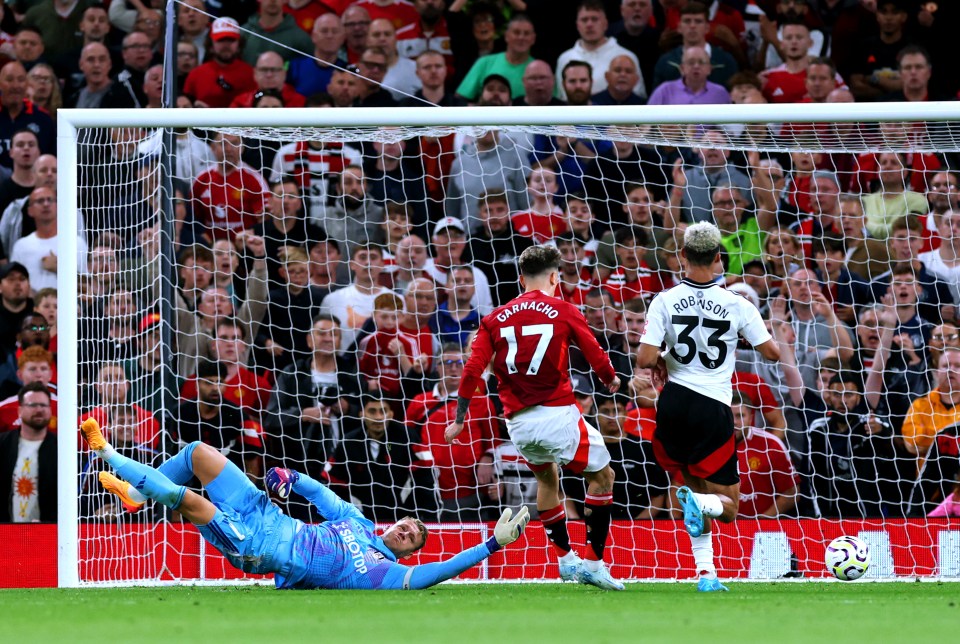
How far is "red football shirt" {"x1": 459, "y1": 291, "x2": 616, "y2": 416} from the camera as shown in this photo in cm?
796

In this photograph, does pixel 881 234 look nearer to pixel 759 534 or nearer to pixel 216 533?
pixel 759 534

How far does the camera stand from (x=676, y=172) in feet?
37.8

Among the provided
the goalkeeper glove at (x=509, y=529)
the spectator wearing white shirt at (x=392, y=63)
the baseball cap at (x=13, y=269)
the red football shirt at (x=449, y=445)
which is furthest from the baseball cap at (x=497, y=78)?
the goalkeeper glove at (x=509, y=529)

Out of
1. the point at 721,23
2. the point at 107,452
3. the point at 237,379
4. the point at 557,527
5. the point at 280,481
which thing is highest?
the point at 721,23

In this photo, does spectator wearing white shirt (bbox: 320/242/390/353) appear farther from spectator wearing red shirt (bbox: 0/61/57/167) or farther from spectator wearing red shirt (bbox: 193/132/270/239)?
spectator wearing red shirt (bbox: 0/61/57/167)

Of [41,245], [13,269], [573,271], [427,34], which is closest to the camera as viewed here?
[573,271]

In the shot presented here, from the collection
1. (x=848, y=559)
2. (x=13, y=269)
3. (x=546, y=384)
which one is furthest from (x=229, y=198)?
(x=848, y=559)

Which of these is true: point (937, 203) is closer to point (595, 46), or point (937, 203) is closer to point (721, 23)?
point (721, 23)

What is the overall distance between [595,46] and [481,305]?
3.35m

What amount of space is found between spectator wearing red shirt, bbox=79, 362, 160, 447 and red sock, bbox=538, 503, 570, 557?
9.69ft

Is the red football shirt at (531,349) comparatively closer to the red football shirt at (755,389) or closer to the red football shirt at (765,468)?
the red football shirt at (765,468)

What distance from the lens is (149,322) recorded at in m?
9.86

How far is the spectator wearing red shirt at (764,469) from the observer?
10.1m

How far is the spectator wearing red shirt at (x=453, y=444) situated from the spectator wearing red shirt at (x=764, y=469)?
1.85 meters
